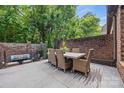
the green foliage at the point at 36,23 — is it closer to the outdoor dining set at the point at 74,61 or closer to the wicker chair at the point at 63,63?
the outdoor dining set at the point at 74,61

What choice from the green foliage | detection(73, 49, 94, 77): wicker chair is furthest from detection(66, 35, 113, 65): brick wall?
the green foliage

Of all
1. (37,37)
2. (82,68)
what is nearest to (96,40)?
(82,68)

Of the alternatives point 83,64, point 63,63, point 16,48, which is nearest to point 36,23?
point 16,48

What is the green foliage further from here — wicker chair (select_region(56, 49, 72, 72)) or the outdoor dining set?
wicker chair (select_region(56, 49, 72, 72))

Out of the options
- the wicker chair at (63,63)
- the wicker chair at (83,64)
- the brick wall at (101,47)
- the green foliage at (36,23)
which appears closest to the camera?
the wicker chair at (83,64)

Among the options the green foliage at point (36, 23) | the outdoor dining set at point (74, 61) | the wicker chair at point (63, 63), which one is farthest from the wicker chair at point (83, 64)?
the green foliage at point (36, 23)

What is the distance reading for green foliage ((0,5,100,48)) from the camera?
9086mm

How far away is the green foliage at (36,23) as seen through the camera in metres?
9.09

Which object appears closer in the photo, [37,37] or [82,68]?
[82,68]

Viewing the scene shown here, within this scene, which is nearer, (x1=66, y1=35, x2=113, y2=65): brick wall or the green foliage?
(x1=66, y1=35, x2=113, y2=65): brick wall

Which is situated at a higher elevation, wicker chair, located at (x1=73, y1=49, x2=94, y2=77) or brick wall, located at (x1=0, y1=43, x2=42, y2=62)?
brick wall, located at (x1=0, y1=43, x2=42, y2=62)
